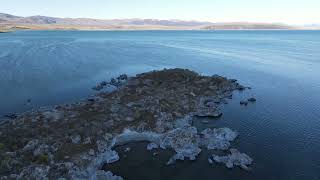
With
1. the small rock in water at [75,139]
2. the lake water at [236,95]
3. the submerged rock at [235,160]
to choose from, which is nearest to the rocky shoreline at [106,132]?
the submerged rock at [235,160]

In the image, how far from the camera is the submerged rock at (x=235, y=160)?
3978 cm

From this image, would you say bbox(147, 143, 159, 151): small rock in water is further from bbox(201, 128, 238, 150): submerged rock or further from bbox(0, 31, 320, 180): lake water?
bbox(201, 128, 238, 150): submerged rock

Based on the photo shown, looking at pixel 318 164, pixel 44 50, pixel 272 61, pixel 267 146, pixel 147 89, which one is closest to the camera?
pixel 318 164


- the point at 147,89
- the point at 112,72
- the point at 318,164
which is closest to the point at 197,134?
the point at 318,164

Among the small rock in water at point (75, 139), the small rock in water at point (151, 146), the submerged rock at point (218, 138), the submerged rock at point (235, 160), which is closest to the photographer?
the submerged rock at point (235, 160)

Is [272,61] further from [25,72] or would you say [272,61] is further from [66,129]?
[66,129]

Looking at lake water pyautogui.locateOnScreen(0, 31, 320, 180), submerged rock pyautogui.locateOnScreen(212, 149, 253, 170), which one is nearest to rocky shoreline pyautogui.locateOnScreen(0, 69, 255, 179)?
submerged rock pyautogui.locateOnScreen(212, 149, 253, 170)

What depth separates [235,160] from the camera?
133ft

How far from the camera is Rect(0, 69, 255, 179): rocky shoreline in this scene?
127 ft

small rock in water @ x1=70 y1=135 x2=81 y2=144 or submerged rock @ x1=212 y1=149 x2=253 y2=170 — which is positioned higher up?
small rock in water @ x1=70 y1=135 x2=81 y2=144

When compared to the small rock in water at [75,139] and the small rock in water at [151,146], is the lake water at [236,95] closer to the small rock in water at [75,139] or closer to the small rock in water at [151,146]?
the small rock in water at [151,146]

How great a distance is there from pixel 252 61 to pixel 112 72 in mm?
46507

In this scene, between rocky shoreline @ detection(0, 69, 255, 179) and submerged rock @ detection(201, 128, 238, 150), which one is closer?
rocky shoreline @ detection(0, 69, 255, 179)

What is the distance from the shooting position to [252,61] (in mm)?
114625
